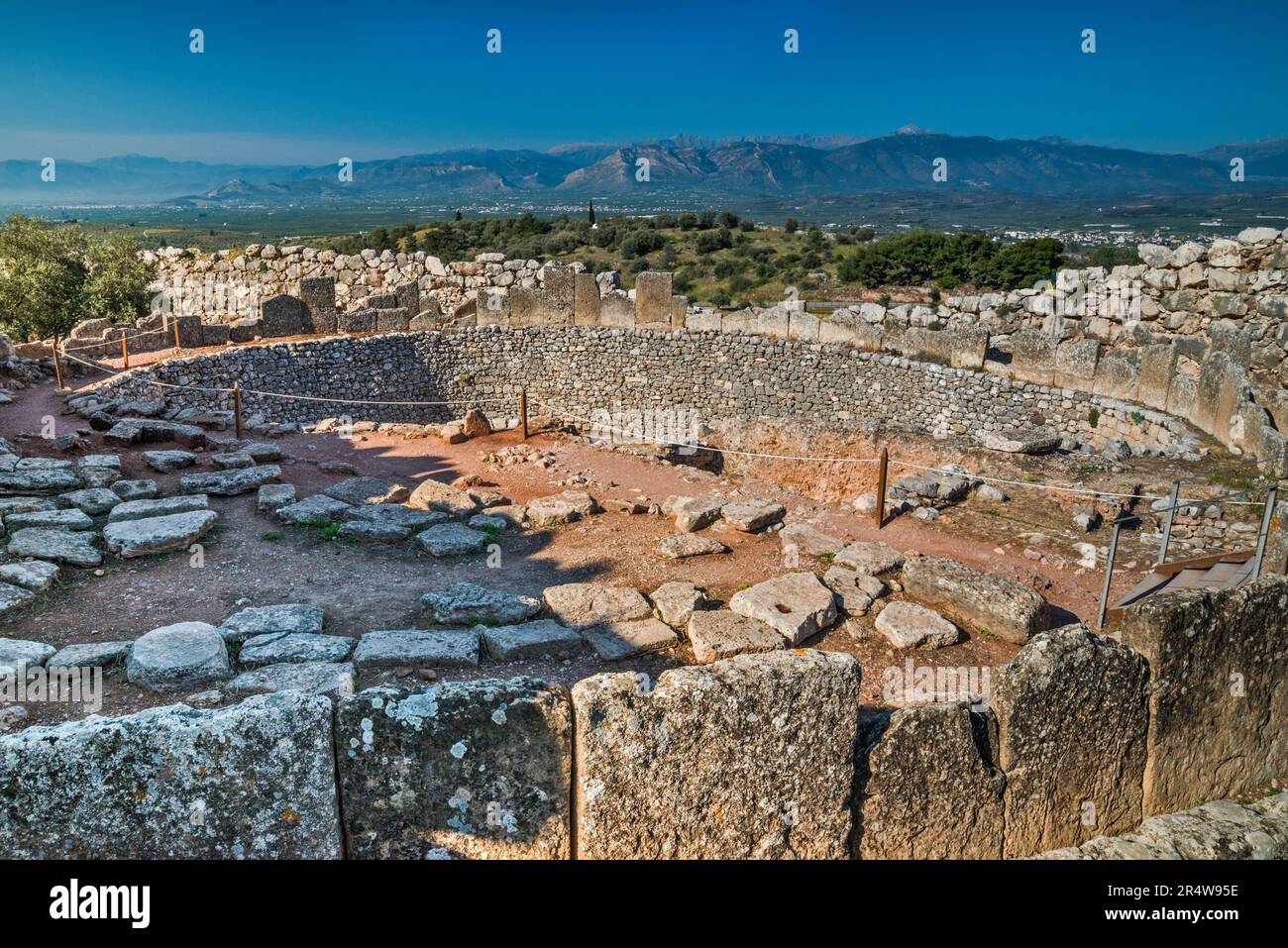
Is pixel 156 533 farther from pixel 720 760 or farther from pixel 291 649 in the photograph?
pixel 720 760

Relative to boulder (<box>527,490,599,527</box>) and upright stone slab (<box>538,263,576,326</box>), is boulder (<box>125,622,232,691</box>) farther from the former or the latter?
upright stone slab (<box>538,263,576,326</box>)

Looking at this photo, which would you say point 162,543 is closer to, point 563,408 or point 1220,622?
point 1220,622

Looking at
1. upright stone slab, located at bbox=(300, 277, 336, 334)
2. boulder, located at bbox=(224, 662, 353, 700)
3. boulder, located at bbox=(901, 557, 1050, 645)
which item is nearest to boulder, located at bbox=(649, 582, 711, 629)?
boulder, located at bbox=(901, 557, 1050, 645)

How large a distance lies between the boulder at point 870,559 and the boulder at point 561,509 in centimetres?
334

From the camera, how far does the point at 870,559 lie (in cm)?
831

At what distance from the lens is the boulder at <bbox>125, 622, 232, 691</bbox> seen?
5.69 metres

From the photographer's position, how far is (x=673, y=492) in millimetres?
12227

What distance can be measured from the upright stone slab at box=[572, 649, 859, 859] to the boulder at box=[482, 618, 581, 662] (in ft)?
9.44

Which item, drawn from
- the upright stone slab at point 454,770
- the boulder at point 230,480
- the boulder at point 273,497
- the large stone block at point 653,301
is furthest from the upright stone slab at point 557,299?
the upright stone slab at point 454,770

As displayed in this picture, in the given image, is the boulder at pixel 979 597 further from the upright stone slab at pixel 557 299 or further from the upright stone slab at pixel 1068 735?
the upright stone slab at pixel 557 299

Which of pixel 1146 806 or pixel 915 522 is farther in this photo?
pixel 915 522
